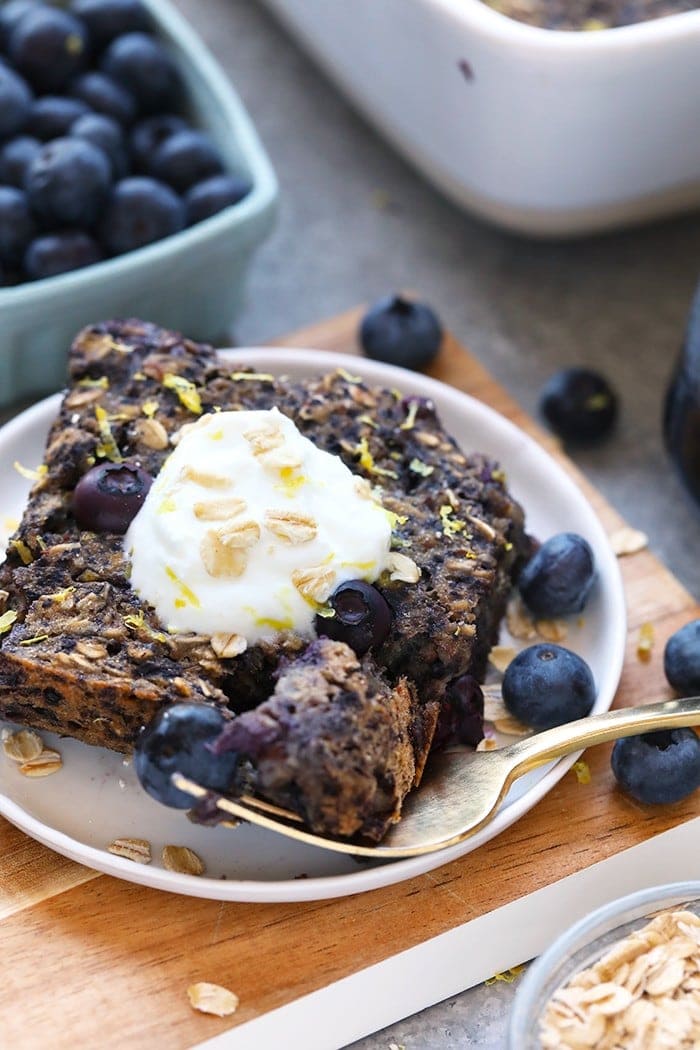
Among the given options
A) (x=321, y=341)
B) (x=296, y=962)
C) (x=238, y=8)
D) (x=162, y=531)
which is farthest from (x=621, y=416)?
(x=238, y=8)

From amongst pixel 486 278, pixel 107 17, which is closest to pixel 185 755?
pixel 486 278

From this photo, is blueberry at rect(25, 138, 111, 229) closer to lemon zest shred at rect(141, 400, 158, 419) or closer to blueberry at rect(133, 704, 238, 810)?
lemon zest shred at rect(141, 400, 158, 419)

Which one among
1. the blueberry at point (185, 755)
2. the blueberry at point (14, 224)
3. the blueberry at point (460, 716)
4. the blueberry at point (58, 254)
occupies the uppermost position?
the blueberry at point (14, 224)

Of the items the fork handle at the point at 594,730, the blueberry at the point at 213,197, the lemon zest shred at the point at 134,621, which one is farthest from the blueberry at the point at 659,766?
the blueberry at the point at 213,197

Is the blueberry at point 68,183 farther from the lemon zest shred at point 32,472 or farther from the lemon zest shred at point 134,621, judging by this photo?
the lemon zest shred at point 134,621

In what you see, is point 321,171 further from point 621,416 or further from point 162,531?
point 162,531

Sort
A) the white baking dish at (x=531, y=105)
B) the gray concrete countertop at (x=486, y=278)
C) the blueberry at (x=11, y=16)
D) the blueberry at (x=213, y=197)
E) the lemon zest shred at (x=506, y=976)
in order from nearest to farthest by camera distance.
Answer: the lemon zest shred at (x=506, y=976) → the white baking dish at (x=531, y=105) → the blueberry at (x=213, y=197) → the gray concrete countertop at (x=486, y=278) → the blueberry at (x=11, y=16)

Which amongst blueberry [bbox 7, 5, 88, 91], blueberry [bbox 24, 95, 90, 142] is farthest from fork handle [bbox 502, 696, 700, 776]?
blueberry [bbox 7, 5, 88, 91]
